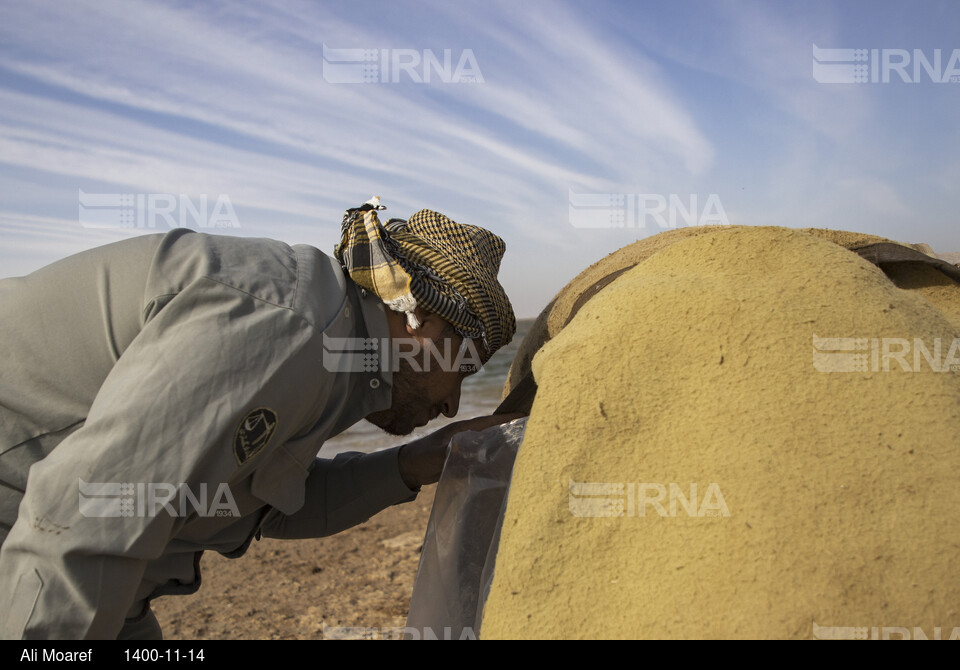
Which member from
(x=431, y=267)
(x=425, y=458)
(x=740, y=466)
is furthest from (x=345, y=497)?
(x=740, y=466)

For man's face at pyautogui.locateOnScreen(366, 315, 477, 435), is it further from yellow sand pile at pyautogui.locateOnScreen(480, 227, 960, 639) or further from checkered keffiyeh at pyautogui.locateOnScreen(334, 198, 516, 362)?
yellow sand pile at pyautogui.locateOnScreen(480, 227, 960, 639)

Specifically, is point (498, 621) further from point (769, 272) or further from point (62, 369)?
point (62, 369)

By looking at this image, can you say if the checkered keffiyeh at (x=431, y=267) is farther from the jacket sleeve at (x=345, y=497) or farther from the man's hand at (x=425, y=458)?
the jacket sleeve at (x=345, y=497)

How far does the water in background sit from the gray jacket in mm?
2070

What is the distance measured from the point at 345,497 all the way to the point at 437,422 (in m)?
9.56

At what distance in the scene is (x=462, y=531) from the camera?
185 centimetres

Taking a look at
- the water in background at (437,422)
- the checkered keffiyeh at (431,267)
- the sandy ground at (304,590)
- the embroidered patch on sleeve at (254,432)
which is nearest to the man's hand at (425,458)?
the checkered keffiyeh at (431,267)

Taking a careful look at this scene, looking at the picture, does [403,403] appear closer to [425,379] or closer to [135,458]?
[425,379]

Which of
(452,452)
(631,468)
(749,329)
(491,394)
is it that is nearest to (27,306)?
(452,452)

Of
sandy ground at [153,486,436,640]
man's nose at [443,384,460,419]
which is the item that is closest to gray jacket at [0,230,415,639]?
man's nose at [443,384,460,419]

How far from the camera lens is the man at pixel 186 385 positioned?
4.33 feet

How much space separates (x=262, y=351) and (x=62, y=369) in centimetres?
52
